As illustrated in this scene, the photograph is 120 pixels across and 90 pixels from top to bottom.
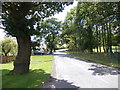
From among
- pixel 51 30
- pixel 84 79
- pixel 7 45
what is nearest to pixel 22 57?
pixel 84 79

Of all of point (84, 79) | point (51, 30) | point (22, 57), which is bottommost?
point (84, 79)

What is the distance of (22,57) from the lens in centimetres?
897

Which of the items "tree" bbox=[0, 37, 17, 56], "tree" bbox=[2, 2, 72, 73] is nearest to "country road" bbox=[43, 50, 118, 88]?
"tree" bbox=[2, 2, 72, 73]

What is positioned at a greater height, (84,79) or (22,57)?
(22,57)

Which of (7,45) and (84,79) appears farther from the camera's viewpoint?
(7,45)

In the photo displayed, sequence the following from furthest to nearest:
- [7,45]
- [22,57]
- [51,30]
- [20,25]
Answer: [51,30] → [7,45] → [22,57] → [20,25]

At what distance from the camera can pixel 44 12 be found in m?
12.1

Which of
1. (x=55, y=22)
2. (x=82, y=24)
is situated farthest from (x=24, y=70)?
(x=55, y=22)

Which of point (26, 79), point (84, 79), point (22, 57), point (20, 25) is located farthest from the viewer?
point (22, 57)

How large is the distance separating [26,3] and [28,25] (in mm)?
2309

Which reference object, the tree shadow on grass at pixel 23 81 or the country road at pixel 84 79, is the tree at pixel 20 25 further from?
the country road at pixel 84 79

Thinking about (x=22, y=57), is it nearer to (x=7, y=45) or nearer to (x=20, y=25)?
(x=20, y=25)

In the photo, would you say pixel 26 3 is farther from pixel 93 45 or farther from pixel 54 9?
pixel 93 45

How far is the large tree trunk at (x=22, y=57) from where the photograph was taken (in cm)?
875
